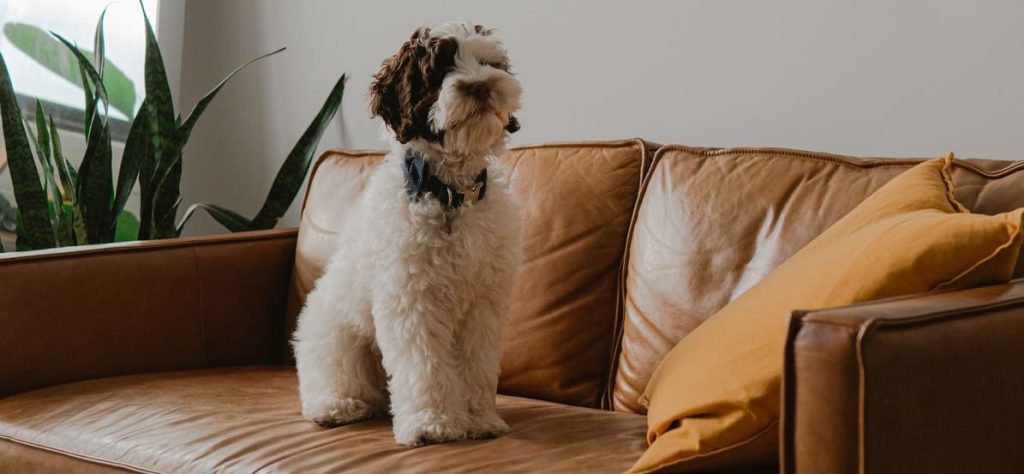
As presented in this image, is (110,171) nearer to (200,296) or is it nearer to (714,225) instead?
(200,296)

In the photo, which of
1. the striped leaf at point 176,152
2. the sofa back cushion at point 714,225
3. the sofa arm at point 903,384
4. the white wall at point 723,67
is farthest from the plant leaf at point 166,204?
the sofa arm at point 903,384

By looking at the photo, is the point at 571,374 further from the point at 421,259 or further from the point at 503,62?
the point at 503,62

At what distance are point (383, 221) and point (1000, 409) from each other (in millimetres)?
1098

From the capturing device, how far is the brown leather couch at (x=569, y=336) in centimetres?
125

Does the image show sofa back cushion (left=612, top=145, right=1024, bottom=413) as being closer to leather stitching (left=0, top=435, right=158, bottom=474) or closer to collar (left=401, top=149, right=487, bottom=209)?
collar (left=401, top=149, right=487, bottom=209)

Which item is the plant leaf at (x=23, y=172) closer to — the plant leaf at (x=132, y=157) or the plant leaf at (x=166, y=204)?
the plant leaf at (x=132, y=157)

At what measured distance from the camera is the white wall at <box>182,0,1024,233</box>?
2.24 meters

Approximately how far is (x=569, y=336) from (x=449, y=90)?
2.34 feet

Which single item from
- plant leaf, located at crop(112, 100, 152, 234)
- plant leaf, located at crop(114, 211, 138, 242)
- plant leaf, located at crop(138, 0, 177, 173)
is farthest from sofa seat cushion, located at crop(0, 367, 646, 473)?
plant leaf, located at crop(114, 211, 138, 242)

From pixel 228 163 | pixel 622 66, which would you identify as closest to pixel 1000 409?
pixel 622 66

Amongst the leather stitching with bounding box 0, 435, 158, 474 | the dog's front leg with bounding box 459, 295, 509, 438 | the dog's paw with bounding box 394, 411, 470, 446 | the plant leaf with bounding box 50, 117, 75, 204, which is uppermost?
the plant leaf with bounding box 50, 117, 75, 204

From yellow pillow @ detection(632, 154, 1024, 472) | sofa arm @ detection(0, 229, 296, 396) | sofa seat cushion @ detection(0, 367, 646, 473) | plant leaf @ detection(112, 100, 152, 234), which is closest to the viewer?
yellow pillow @ detection(632, 154, 1024, 472)

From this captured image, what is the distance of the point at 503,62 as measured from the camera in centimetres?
193

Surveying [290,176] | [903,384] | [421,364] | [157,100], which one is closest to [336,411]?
[421,364]
